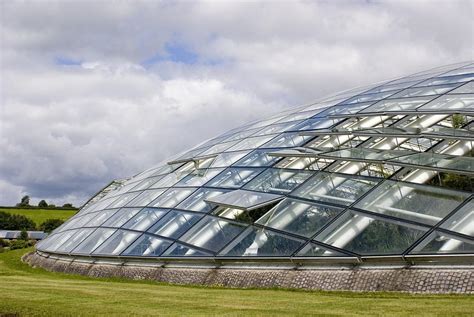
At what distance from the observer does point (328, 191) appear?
22.3 m

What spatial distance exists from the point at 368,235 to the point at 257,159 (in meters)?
10.1

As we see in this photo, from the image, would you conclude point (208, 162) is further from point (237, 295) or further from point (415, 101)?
point (237, 295)

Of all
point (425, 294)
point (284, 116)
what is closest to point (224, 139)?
point (284, 116)

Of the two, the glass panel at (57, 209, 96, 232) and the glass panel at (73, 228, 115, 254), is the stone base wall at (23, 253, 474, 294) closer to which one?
the glass panel at (73, 228, 115, 254)

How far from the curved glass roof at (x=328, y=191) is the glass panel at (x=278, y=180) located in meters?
0.07

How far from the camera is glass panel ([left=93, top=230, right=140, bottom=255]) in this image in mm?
26219

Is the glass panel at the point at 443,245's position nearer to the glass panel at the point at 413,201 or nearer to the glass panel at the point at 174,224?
the glass panel at the point at 413,201

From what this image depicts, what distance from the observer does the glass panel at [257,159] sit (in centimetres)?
2737

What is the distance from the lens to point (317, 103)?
36.8 meters

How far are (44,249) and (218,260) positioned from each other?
1796cm

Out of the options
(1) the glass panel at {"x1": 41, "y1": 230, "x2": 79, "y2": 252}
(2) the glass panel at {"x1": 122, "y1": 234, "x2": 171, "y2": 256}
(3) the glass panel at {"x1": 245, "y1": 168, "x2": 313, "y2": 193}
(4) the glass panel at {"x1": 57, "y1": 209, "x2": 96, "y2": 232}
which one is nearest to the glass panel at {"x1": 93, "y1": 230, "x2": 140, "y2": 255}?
Answer: (2) the glass panel at {"x1": 122, "y1": 234, "x2": 171, "y2": 256}

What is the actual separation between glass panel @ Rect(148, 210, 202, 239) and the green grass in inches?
198

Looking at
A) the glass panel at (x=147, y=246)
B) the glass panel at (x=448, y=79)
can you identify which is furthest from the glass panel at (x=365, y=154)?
the glass panel at (x=147, y=246)

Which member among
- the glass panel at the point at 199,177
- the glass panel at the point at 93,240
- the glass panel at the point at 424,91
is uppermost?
the glass panel at the point at 424,91
